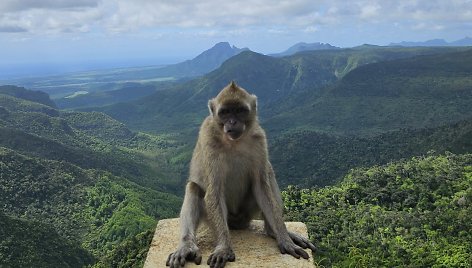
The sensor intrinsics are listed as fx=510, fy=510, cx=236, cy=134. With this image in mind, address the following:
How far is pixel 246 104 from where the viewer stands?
8.90 meters

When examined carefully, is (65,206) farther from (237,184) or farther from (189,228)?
(237,184)

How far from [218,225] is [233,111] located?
200cm

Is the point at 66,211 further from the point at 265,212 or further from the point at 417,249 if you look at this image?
the point at 265,212

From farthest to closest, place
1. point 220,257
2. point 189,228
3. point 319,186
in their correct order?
point 319,186, point 189,228, point 220,257

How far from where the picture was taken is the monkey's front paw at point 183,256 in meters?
8.48

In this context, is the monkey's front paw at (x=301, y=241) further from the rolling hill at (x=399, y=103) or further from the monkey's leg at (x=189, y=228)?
the rolling hill at (x=399, y=103)

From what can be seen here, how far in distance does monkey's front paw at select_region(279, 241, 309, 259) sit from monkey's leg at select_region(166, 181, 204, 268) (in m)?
1.46

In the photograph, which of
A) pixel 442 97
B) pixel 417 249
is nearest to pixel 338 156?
pixel 417 249

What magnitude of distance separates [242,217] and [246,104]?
2.43 meters

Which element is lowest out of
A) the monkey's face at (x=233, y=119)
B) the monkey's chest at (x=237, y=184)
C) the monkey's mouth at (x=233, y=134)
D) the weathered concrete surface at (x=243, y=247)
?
the weathered concrete surface at (x=243, y=247)

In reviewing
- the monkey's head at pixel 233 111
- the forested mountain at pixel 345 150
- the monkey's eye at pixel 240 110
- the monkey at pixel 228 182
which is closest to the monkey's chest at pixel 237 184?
the monkey at pixel 228 182

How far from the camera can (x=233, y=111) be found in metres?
8.89

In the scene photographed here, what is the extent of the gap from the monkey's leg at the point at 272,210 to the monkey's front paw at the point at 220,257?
38.1 inches

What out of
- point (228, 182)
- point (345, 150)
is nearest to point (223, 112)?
point (228, 182)
